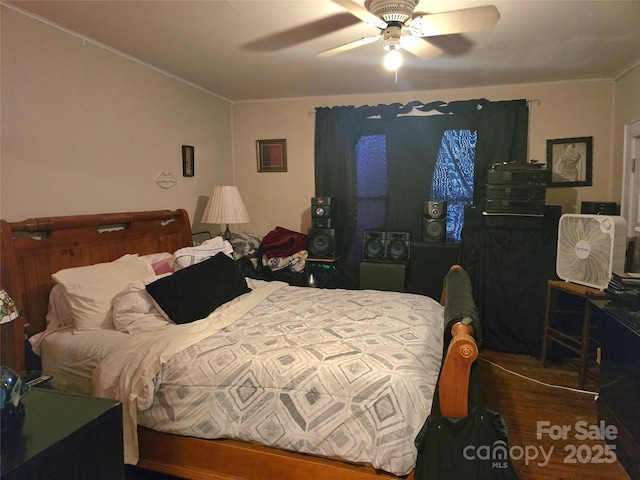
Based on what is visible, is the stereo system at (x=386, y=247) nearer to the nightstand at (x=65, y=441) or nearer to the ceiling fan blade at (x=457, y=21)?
the ceiling fan blade at (x=457, y=21)

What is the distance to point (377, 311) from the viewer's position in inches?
94.4

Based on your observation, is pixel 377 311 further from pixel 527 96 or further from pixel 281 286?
pixel 527 96

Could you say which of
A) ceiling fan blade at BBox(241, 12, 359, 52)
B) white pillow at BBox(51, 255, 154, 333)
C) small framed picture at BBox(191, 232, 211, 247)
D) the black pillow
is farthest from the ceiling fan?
small framed picture at BBox(191, 232, 211, 247)

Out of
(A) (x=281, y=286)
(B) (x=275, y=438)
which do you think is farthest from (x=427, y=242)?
(B) (x=275, y=438)

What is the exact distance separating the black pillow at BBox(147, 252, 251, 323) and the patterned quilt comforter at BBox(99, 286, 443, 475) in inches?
10.4

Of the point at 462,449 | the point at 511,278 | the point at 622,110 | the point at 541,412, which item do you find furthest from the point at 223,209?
the point at 622,110

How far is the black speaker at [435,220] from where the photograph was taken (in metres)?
3.63

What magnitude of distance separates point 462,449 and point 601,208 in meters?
2.54

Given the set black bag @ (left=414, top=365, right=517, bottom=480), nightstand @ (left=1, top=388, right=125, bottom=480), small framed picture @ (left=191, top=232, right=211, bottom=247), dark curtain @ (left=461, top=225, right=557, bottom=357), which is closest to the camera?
nightstand @ (left=1, top=388, right=125, bottom=480)

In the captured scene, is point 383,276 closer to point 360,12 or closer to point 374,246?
point 374,246

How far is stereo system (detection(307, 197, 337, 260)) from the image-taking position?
3822 mm

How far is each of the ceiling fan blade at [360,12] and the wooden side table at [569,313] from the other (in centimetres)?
206

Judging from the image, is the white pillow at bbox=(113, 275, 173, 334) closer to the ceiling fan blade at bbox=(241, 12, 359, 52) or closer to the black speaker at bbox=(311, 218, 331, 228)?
the ceiling fan blade at bbox=(241, 12, 359, 52)

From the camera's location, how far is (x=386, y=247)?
3.74m
